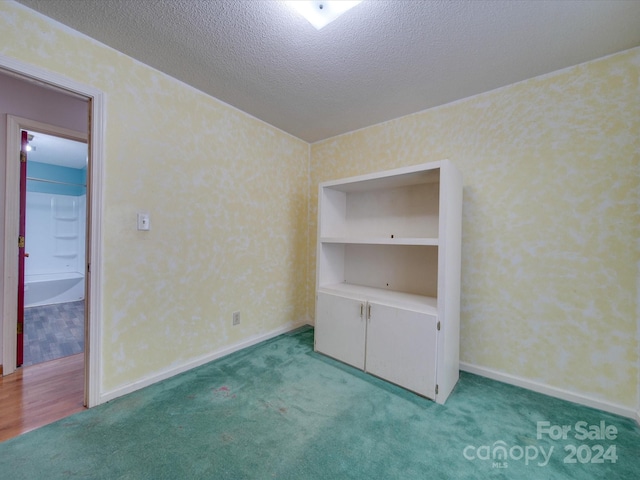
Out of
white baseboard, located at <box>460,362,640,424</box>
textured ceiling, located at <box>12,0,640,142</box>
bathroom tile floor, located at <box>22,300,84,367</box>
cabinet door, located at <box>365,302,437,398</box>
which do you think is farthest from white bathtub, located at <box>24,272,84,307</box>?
white baseboard, located at <box>460,362,640,424</box>

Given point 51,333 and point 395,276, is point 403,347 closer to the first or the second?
point 395,276

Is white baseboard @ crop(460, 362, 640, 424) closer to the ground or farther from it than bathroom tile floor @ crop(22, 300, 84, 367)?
farther from it

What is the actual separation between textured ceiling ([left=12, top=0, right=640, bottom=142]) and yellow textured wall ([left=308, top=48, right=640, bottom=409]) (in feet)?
0.80

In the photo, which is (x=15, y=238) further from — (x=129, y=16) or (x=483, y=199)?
(x=483, y=199)

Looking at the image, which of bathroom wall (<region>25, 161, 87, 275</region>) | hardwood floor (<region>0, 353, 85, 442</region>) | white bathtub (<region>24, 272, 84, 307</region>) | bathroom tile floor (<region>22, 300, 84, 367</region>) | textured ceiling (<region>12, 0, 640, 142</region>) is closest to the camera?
textured ceiling (<region>12, 0, 640, 142</region>)

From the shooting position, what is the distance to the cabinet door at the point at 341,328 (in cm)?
222

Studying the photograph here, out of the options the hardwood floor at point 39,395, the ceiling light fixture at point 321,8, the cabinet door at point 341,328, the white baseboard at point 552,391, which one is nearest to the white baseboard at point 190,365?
the hardwood floor at point 39,395

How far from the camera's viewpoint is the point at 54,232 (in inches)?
204

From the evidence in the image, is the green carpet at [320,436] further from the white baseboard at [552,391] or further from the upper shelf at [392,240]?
the upper shelf at [392,240]

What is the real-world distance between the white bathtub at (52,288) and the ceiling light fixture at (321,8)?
19.3 feet

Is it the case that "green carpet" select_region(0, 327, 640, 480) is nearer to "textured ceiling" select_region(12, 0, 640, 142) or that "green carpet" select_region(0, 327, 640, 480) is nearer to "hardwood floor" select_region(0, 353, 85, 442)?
"hardwood floor" select_region(0, 353, 85, 442)

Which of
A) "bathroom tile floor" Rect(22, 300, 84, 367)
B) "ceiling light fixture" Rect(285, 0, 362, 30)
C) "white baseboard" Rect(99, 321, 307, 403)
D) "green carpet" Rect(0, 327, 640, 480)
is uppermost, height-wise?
"ceiling light fixture" Rect(285, 0, 362, 30)

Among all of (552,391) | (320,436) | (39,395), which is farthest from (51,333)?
(552,391)

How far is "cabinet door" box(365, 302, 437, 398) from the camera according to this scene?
1823 mm
